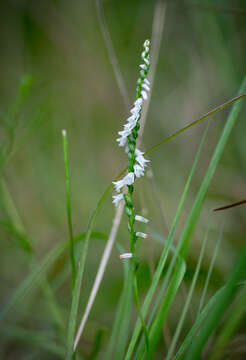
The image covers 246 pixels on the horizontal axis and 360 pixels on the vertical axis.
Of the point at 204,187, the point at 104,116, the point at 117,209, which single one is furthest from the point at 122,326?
the point at 104,116

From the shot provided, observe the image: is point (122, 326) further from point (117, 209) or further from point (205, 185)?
point (205, 185)

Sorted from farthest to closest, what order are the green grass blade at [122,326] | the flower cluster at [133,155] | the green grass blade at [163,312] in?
the green grass blade at [122,326] < the green grass blade at [163,312] < the flower cluster at [133,155]

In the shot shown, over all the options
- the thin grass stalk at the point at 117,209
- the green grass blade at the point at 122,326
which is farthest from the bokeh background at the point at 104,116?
the green grass blade at the point at 122,326

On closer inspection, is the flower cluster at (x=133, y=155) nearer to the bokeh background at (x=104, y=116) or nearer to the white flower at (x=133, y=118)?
the white flower at (x=133, y=118)

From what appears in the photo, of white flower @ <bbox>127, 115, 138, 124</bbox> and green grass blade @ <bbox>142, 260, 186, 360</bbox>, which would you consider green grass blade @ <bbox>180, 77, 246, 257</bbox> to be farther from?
white flower @ <bbox>127, 115, 138, 124</bbox>

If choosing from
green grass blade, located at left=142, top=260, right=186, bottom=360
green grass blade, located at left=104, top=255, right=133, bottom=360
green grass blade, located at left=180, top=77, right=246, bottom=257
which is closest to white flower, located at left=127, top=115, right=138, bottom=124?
green grass blade, located at left=180, top=77, right=246, bottom=257

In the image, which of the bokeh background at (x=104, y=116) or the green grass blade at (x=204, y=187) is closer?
the green grass blade at (x=204, y=187)

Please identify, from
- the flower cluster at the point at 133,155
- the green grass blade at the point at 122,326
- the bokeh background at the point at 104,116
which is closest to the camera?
the flower cluster at the point at 133,155

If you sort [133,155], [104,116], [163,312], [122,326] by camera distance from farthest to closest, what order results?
[104,116] < [122,326] < [163,312] < [133,155]

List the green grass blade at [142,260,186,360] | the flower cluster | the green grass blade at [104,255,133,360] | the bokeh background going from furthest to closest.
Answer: the bokeh background → the green grass blade at [104,255,133,360] → the green grass blade at [142,260,186,360] → the flower cluster
